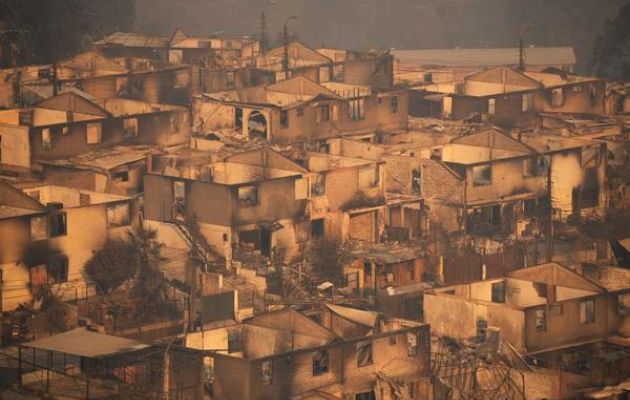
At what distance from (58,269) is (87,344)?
6.16 m

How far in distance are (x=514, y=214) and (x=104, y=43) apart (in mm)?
22708

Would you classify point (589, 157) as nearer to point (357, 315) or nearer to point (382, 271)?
point (382, 271)

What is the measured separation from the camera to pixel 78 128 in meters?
43.2

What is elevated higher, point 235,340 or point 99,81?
point 99,81

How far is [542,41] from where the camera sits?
8031 centimetres

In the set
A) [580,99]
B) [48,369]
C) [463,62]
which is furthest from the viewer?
[463,62]

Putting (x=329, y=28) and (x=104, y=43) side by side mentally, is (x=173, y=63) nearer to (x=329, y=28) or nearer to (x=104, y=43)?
(x=104, y=43)

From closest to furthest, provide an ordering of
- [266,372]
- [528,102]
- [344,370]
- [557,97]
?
1. [266,372]
2. [344,370]
3. [528,102]
4. [557,97]

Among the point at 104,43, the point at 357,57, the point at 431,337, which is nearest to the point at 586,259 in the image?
the point at 431,337

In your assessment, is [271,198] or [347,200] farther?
[347,200]

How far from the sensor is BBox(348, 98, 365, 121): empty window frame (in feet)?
155

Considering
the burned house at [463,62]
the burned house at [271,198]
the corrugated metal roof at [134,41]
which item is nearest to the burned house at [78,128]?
the burned house at [271,198]

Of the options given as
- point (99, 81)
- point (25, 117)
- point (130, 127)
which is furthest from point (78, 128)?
point (99, 81)

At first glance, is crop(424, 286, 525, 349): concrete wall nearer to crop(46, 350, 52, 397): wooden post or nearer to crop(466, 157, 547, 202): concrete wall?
crop(46, 350, 52, 397): wooden post
